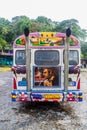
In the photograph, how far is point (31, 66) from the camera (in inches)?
434

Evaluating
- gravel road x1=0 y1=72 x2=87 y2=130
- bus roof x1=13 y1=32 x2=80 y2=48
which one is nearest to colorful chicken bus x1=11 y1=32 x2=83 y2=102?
bus roof x1=13 y1=32 x2=80 y2=48

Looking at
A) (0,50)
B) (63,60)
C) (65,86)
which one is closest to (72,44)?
(63,60)

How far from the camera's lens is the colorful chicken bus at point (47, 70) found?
35.4 ft

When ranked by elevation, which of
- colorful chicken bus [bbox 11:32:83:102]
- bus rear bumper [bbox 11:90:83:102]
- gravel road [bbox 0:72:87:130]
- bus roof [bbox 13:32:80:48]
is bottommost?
gravel road [bbox 0:72:87:130]

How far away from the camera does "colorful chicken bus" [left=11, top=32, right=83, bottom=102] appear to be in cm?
1080

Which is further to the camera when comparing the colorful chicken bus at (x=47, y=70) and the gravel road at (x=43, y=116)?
the colorful chicken bus at (x=47, y=70)

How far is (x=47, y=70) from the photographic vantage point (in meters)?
11.2

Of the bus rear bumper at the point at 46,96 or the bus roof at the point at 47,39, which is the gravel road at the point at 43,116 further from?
the bus roof at the point at 47,39

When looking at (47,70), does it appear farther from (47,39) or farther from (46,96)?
(47,39)

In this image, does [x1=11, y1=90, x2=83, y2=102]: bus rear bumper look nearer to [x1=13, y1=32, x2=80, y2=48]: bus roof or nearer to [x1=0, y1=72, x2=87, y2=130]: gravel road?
[x1=0, y1=72, x2=87, y2=130]: gravel road

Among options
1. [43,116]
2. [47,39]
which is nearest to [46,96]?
[43,116]

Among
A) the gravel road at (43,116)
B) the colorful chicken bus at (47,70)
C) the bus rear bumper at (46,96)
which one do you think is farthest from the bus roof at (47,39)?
the gravel road at (43,116)

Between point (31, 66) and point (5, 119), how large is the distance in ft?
8.16

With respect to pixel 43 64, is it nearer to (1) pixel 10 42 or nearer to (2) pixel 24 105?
(2) pixel 24 105
